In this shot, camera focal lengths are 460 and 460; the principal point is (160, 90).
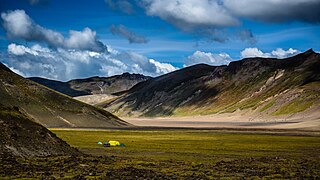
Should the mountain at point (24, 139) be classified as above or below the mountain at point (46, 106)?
below

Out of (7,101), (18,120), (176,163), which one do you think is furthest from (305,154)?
(7,101)

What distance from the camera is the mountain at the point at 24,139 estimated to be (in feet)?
148

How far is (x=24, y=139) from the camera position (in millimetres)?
47531

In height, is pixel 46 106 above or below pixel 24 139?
above

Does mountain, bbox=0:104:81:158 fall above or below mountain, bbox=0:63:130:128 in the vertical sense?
below

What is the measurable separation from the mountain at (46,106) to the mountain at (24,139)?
88.6 meters

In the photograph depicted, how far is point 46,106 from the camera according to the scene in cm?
15175

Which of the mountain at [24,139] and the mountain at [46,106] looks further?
the mountain at [46,106]

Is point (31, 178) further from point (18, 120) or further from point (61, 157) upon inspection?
point (18, 120)

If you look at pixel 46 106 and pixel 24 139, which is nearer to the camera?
pixel 24 139

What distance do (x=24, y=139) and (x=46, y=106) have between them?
107 m

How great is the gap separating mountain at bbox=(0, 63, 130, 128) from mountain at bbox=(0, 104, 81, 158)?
3487 inches

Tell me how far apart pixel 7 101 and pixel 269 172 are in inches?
4678

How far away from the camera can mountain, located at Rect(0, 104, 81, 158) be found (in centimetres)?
4498
